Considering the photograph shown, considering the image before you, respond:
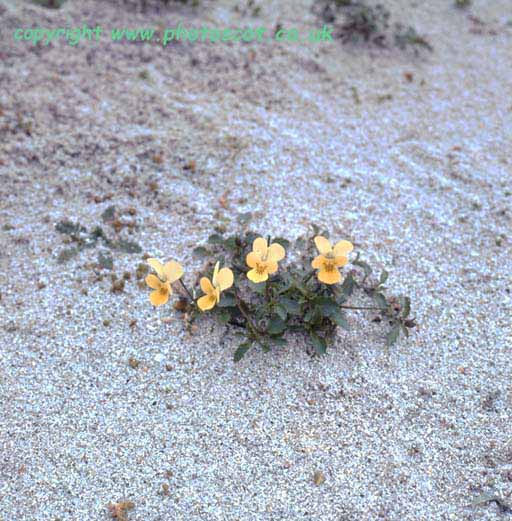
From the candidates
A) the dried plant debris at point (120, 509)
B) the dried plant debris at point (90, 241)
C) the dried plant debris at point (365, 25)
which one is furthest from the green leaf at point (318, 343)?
the dried plant debris at point (365, 25)

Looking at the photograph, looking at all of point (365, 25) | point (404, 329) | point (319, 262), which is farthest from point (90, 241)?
point (365, 25)

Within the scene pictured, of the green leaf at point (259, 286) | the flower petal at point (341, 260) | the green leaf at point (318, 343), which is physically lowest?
the green leaf at point (318, 343)

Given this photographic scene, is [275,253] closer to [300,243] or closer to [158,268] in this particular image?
[158,268]

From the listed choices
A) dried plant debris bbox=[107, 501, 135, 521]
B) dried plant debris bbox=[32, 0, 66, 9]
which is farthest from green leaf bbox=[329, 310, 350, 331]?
dried plant debris bbox=[32, 0, 66, 9]

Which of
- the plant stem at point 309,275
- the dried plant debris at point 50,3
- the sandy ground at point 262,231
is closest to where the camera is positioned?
the sandy ground at point 262,231

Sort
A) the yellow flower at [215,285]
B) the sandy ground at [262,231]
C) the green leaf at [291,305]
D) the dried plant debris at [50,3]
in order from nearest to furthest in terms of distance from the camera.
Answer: the sandy ground at [262,231], the yellow flower at [215,285], the green leaf at [291,305], the dried plant debris at [50,3]

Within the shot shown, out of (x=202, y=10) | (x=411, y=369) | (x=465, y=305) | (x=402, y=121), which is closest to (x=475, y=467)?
(x=411, y=369)

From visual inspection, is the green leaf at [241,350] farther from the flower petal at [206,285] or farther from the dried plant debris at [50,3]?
the dried plant debris at [50,3]
